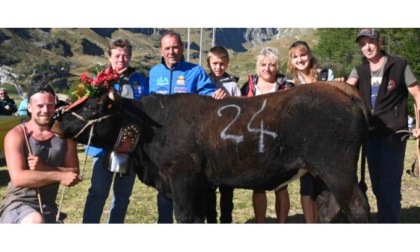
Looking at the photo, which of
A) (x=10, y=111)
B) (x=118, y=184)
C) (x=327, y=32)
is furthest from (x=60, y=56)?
(x=118, y=184)

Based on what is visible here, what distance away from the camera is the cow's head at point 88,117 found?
4.97 metres

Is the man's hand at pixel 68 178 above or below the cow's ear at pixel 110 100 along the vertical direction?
below

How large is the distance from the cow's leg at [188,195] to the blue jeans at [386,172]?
2300 mm

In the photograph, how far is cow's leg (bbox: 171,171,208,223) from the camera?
488cm

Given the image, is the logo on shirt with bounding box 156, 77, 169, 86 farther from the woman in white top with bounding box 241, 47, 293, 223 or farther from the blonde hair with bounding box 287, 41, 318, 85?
the blonde hair with bounding box 287, 41, 318, 85

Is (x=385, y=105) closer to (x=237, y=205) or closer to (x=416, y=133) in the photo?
(x=416, y=133)

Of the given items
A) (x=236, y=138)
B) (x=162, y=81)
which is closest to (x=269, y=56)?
(x=162, y=81)

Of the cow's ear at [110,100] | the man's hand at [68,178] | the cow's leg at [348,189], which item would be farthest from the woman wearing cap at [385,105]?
the man's hand at [68,178]

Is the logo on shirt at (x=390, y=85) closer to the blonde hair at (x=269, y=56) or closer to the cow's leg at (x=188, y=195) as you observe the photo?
the blonde hair at (x=269, y=56)

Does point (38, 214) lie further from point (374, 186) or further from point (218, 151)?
point (374, 186)

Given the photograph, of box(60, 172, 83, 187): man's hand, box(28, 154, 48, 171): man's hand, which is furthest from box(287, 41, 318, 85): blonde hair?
box(28, 154, 48, 171): man's hand

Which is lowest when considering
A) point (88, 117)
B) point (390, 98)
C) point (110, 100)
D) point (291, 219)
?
point (291, 219)

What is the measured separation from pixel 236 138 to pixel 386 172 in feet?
7.19

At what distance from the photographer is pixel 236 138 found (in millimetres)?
4859
